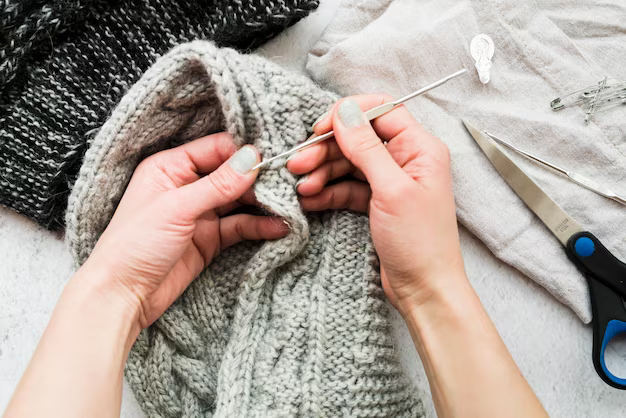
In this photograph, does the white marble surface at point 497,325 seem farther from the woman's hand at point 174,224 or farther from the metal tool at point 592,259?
the woman's hand at point 174,224

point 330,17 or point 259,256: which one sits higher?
point 330,17

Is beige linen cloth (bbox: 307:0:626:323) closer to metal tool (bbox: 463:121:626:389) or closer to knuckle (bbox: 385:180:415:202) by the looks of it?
metal tool (bbox: 463:121:626:389)

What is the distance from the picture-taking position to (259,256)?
0.91 metres

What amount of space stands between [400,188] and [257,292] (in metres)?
0.32

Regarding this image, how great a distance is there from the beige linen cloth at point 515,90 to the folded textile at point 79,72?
16cm

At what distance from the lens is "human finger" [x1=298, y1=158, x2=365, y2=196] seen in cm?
89

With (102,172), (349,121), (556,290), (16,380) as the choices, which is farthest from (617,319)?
(16,380)

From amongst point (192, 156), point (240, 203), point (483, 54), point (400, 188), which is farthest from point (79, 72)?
point (483, 54)

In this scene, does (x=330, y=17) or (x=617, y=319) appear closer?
(x=617, y=319)

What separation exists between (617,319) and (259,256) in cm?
68

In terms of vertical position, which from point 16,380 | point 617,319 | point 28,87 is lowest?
point 617,319

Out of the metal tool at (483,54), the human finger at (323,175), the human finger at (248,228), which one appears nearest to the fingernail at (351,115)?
the human finger at (323,175)

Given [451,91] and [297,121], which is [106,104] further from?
[451,91]

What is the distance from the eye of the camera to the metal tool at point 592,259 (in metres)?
0.96
